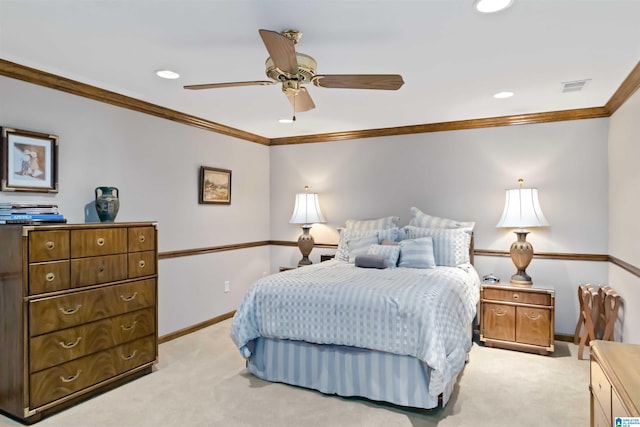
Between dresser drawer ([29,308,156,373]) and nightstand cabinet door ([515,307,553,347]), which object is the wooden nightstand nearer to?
nightstand cabinet door ([515,307,553,347])

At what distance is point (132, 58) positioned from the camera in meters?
2.67

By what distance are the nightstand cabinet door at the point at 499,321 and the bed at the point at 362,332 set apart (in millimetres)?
562

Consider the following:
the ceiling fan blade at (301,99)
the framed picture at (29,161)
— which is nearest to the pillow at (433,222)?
the ceiling fan blade at (301,99)

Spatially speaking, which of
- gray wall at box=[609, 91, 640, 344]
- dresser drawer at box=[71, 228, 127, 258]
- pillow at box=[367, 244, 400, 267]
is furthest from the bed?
gray wall at box=[609, 91, 640, 344]

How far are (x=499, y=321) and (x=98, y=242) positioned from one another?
3.55 meters

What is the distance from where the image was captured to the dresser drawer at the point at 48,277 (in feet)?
8.10

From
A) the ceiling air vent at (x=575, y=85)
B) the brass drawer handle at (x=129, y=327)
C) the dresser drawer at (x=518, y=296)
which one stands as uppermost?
the ceiling air vent at (x=575, y=85)

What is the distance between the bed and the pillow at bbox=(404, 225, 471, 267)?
0.46 meters

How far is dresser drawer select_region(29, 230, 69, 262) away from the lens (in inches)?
96.9

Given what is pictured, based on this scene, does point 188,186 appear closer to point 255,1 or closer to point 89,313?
point 89,313

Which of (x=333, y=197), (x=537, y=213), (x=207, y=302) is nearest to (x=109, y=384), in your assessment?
(x=207, y=302)

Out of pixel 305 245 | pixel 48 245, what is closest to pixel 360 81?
pixel 48 245

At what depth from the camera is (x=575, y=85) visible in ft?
10.5

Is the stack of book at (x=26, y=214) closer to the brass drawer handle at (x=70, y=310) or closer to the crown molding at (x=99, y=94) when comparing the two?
the brass drawer handle at (x=70, y=310)
